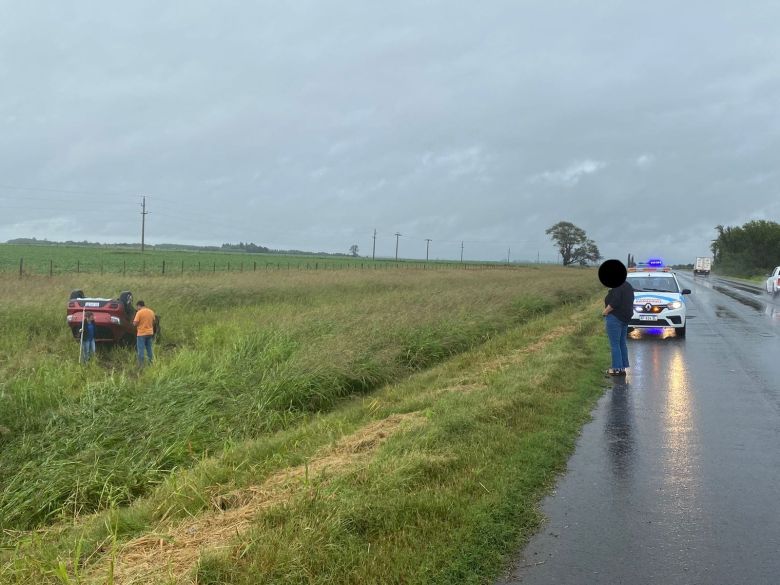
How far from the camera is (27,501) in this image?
6.05 meters

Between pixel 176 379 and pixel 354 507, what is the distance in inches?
256

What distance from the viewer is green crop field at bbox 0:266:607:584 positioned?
3746mm

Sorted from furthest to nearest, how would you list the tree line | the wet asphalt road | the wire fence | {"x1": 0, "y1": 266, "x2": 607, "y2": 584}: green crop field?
the tree line
the wire fence
{"x1": 0, "y1": 266, "x2": 607, "y2": 584}: green crop field
the wet asphalt road

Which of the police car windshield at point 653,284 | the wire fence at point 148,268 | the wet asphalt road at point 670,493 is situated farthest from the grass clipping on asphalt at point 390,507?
the wire fence at point 148,268

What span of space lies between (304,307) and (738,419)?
46.4 feet

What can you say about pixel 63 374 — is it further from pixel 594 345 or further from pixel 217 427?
pixel 594 345

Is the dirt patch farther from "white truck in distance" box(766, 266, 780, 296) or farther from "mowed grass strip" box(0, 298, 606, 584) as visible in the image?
"white truck in distance" box(766, 266, 780, 296)

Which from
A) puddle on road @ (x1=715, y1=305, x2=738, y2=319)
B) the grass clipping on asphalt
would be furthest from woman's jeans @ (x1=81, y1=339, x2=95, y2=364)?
puddle on road @ (x1=715, y1=305, x2=738, y2=319)

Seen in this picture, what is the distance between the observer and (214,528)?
4.21 metres

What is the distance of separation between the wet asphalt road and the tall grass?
401 centimetres

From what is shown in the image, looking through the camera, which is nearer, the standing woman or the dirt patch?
the dirt patch

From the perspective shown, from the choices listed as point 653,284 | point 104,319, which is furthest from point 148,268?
point 653,284

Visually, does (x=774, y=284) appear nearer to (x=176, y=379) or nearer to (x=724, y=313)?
(x=724, y=313)

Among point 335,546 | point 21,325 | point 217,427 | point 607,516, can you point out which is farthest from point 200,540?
point 21,325
